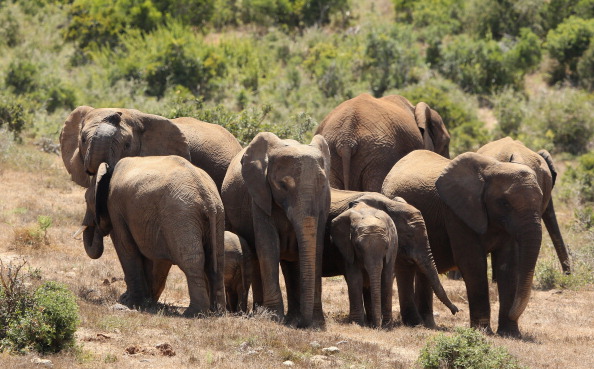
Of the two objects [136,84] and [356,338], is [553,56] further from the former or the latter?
[356,338]

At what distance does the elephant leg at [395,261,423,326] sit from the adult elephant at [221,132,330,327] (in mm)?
1411

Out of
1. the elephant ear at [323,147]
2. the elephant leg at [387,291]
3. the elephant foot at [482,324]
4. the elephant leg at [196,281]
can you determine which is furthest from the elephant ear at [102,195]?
the elephant foot at [482,324]

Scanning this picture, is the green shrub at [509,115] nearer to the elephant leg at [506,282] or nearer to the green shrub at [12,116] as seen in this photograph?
the green shrub at [12,116]

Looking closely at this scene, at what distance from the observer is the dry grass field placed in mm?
11195

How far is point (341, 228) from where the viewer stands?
14523 millimetres

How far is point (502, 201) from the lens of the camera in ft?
48.0

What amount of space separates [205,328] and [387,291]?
3051mm

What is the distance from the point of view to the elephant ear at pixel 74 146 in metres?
16.0

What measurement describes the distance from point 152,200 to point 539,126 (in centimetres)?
1858

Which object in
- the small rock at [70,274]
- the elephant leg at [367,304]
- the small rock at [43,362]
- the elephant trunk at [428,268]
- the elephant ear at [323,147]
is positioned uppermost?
the elephant ear at [323,147]

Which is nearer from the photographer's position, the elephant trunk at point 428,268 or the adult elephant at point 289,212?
the adult elephant at point 289,212

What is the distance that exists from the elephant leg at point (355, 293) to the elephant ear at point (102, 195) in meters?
3.07

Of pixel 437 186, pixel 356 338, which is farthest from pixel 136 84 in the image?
pixel 356 338

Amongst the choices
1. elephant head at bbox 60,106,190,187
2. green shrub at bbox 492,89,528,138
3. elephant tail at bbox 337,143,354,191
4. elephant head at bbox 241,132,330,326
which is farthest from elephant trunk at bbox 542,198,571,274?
green shrub at bbox 492,89,528,138
